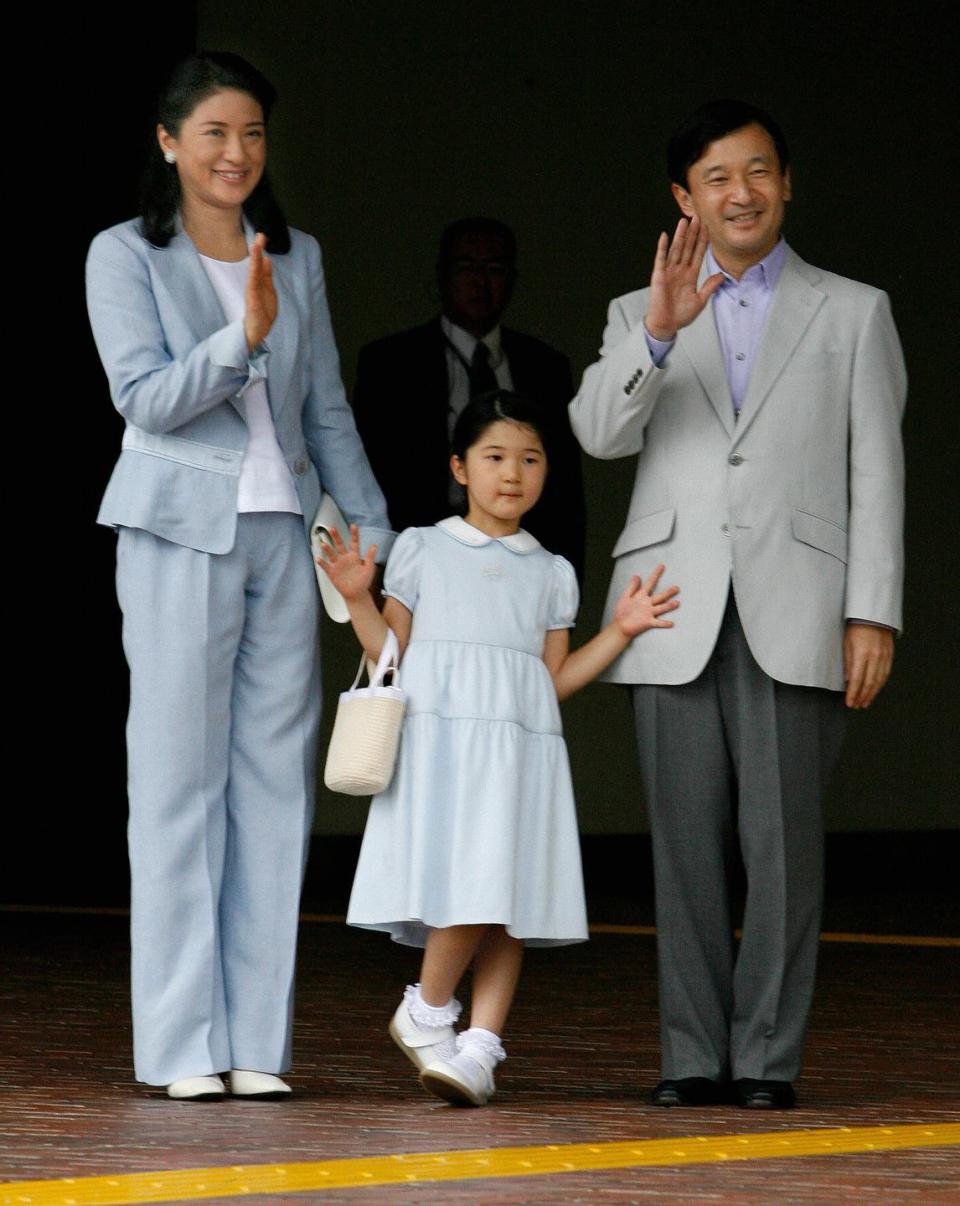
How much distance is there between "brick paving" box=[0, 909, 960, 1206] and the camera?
2.86 metres

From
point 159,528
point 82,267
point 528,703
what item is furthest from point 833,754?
point 82,267

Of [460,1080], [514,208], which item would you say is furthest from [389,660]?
[514,208]

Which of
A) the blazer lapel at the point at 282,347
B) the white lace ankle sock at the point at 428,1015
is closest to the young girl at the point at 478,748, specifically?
the white lace ankle sock at the point at 428,1015

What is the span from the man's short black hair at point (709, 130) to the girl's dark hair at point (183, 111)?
655 millimetres

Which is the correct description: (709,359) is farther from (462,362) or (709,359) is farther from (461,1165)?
(462,362)

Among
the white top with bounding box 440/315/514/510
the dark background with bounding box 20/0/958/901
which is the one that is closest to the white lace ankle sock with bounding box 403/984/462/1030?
the white top with bounding box 440/315/514/510

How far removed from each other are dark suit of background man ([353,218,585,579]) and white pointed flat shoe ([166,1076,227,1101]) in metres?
2.05

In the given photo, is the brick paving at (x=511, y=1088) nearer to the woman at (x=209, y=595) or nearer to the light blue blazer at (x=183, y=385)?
the woman at (x=209, y=595)

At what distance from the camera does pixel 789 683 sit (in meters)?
3.58

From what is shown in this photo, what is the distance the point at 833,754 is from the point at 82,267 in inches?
198

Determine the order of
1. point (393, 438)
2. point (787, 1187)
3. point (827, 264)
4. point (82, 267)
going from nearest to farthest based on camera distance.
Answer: point (787, 1187) → point (393, 438) → point (82, 267) → point (827, 264)

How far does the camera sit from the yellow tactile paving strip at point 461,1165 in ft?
8.82

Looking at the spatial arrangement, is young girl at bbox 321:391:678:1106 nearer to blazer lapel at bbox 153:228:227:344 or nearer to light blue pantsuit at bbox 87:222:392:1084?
light blue pantsuit at bbox 87:222:392:1084

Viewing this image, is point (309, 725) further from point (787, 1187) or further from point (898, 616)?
point (787, 1187)
